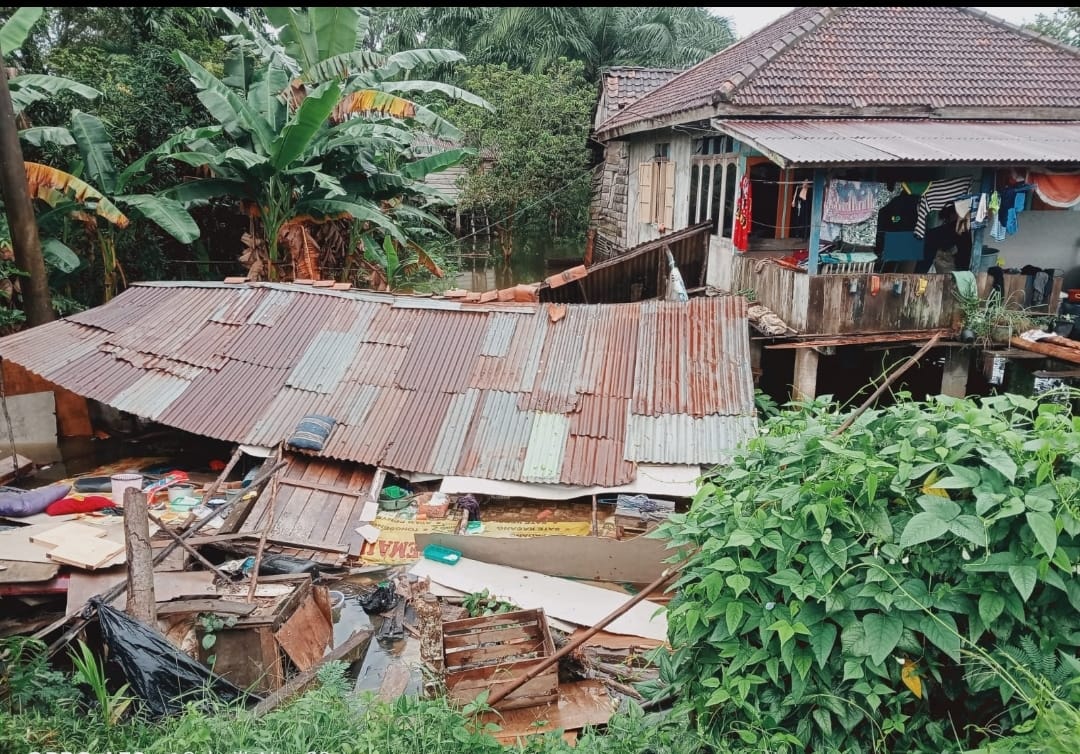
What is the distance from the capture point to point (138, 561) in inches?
188

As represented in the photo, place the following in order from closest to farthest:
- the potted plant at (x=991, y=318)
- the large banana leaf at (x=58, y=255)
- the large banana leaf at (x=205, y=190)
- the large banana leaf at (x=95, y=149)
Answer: the potted plant at (x=991, y=318)
the large banana leaf at (x=58, y=255)
the large banana leaf at (x=95, y=149)
the large banana leaf at (x=205, y=190)

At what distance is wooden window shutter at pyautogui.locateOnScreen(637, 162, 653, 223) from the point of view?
15.2 meters

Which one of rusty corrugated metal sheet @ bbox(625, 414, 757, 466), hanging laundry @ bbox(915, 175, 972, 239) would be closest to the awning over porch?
hanging laundry @ bbox(915, 175, 972, 239)

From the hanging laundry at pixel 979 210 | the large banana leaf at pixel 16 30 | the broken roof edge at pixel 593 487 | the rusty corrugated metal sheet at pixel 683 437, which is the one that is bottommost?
the broken roof edge at pixel 593 487

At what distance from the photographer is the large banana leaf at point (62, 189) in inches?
425

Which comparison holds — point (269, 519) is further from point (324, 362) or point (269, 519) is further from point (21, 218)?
point (21, 218)

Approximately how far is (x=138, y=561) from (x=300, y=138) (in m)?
7.85

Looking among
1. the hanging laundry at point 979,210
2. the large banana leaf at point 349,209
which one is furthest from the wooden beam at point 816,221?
the large banana leaf at point 349,209

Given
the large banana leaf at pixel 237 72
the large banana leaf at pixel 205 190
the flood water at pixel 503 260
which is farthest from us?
the flood water at pixel 503 260

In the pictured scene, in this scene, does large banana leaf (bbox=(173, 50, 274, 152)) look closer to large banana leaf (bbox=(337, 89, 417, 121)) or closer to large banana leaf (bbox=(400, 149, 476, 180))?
large banana leaf (bbox=(337, 89, 417, 121))

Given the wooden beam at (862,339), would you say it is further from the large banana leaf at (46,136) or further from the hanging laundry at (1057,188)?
the large banana leaf at (46,136)

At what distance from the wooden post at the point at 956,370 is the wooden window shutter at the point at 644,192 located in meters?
6.65

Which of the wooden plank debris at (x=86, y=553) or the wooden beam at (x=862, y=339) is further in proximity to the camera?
the wooden beam at (x=862, y=339)

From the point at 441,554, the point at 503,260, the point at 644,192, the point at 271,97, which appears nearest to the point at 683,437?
the point at 441,554
